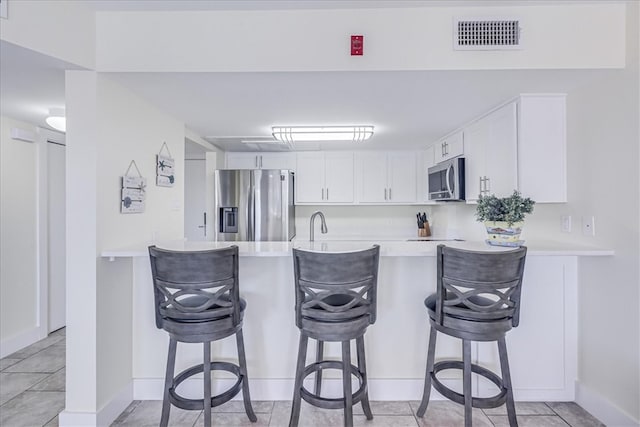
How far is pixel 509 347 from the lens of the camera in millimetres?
2057

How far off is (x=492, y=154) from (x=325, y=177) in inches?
80.1

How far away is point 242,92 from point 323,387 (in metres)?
1.99

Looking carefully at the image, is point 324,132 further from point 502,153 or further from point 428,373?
point 428,373

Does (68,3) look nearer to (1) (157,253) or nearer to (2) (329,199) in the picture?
(1) (157,253)

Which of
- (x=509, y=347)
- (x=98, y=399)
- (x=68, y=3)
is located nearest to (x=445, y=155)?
(x=509, y=347)

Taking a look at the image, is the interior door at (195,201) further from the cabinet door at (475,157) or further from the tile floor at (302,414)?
the cabinet door at (475,157)

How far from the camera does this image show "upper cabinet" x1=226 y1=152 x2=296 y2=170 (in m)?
4.02

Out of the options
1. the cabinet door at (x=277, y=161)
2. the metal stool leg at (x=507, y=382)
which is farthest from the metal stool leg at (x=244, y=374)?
the cabinet door at (x=277, y=161)

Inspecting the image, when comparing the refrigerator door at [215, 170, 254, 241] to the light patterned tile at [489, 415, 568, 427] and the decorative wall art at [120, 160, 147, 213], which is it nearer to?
the decorative wall art at [120, 160, 147, 213]

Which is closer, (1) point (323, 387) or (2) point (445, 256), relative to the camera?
(2) point (445, 256)

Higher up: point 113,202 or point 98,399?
point 113,202

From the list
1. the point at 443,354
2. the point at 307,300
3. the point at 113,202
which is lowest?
the point at 443,354

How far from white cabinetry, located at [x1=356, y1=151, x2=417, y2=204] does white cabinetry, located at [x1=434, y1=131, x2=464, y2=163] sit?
1.64ft

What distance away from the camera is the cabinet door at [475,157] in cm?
257
